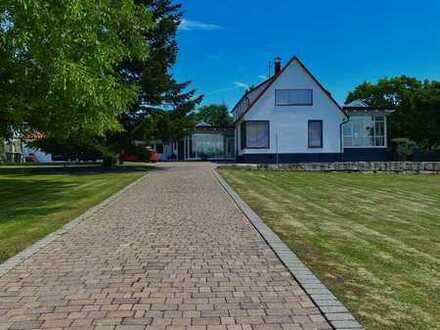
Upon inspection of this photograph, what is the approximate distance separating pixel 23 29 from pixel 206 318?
28.9 feet

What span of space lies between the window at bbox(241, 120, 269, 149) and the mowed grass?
86.9 feet

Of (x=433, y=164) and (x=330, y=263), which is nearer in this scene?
(x=330, y=263)

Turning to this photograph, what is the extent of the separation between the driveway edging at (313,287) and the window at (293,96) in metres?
33.8

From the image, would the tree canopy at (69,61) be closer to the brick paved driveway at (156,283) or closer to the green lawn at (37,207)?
the green lawn at (37,207)

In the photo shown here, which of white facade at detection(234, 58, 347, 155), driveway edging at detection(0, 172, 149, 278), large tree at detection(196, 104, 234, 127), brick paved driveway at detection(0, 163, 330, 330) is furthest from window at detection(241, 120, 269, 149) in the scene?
large tree at detection(196, 104, 234, 127)

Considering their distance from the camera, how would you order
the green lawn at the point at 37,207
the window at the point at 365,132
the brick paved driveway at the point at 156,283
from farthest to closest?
the window at the point at 365,132 < the green lawn at the point at 37,207 < the brick paved driveway at the point at 156,283

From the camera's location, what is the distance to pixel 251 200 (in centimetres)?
1520

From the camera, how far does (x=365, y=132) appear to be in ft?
154

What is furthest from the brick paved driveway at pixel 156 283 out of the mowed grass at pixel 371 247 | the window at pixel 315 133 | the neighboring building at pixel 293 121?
the window at pixel 315 133

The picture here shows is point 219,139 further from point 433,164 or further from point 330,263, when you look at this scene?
point 330,263

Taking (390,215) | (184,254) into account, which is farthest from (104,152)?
(184,254)

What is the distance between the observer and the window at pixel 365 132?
46406 mm

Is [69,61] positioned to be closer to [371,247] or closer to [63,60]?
[63,60]

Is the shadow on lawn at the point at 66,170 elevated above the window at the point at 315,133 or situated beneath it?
situated beneath
